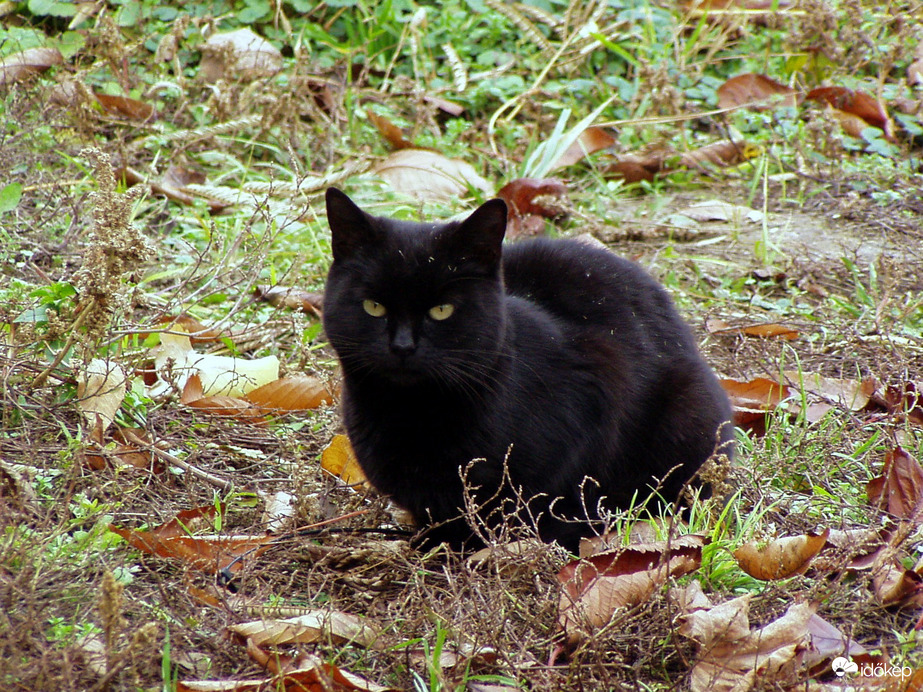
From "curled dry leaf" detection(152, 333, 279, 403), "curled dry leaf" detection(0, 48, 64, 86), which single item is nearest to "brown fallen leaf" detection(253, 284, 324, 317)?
"curled dry leaf" detection(152, 333, 279, 403)

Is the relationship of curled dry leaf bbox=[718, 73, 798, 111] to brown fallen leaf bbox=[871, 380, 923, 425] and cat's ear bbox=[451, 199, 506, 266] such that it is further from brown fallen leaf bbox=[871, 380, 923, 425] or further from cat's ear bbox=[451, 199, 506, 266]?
cat's ear bbox=[451, 199, 506, 266]

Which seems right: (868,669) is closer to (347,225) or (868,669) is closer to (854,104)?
(347,225)

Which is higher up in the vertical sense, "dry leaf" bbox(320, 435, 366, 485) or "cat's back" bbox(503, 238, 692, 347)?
"cat's back" bbox(503, 238, 692, 347)

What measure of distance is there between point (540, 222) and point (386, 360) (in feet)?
6.88

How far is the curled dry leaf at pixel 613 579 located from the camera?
1800mm

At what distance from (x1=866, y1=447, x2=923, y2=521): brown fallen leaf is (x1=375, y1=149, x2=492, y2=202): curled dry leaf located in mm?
2529

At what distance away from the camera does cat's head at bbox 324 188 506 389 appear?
2273 mm

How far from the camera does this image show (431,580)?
87.6 inches

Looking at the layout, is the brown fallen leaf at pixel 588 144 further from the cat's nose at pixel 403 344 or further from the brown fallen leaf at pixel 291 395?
the cat's nose at pixel 403 344

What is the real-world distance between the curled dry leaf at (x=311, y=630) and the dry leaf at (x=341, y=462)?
0.77 meters

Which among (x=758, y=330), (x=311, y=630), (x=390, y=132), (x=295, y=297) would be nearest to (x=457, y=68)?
(x=390, y=132)

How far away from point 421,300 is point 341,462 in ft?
2.13

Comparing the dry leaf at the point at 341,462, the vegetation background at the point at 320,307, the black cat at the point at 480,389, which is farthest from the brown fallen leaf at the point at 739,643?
the dry leaf at the point at 341,462

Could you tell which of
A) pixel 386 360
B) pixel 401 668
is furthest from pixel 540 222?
pixel 401 668
